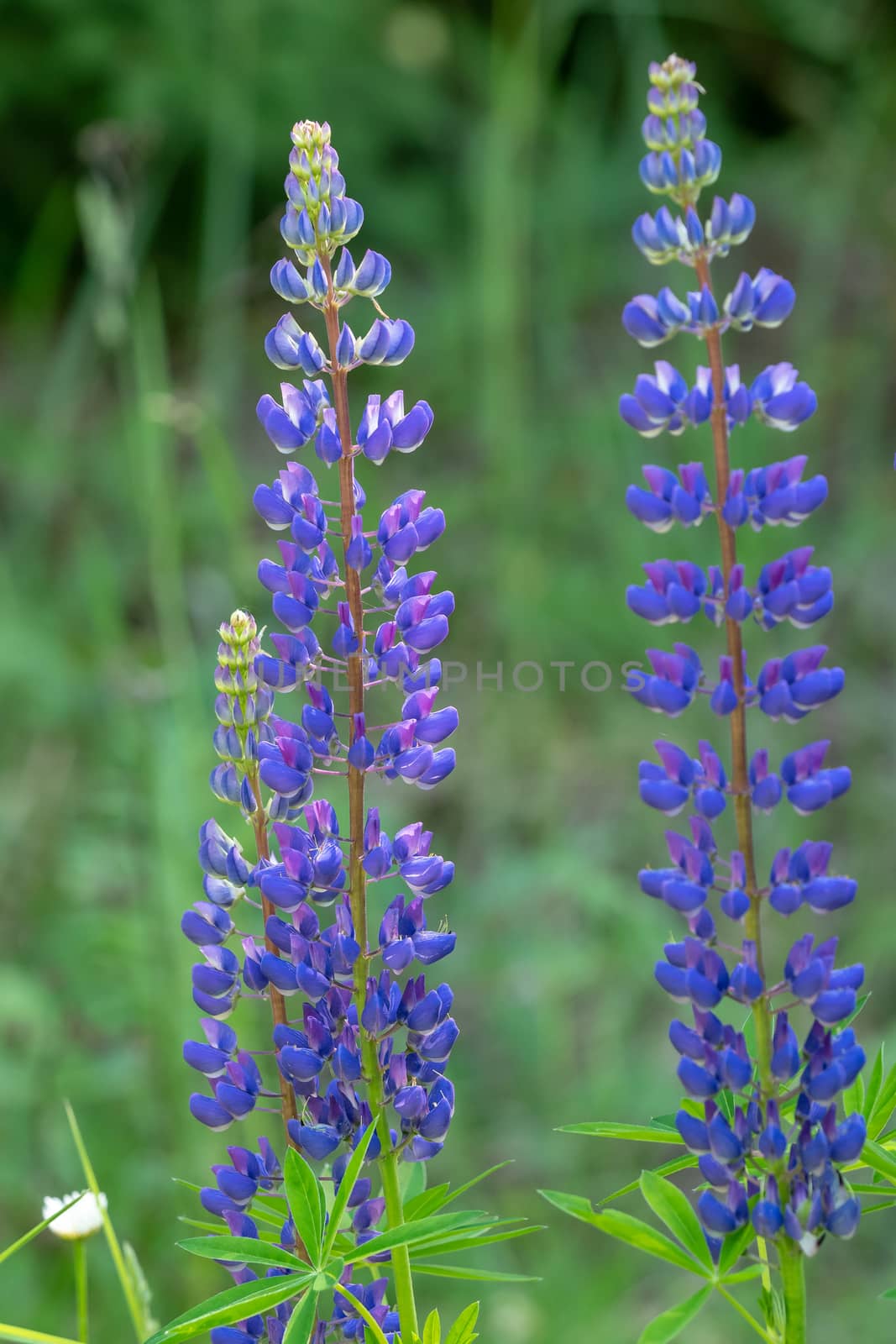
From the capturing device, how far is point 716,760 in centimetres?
84

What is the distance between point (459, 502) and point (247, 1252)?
3623mm

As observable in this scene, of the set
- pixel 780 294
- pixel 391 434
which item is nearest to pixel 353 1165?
pixel 391 434

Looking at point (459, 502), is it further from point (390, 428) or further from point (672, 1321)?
point (672, 1321)

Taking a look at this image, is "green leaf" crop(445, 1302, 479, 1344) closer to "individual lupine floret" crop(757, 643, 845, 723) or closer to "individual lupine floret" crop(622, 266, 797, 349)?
"individual lupine floret" crop(757, 643, 845, 723)

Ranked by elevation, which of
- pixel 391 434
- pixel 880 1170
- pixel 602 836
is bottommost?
pixel 602 836

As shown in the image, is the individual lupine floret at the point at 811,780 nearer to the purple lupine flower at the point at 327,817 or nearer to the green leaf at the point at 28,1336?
the purple lupine flower at the point at 327,817

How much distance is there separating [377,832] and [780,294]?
0.41 metres

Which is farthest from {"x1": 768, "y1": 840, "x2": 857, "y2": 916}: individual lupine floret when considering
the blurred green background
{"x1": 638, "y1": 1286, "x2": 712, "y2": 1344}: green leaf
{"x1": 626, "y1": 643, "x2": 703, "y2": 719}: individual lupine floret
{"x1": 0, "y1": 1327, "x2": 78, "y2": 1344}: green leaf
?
the blurred green background

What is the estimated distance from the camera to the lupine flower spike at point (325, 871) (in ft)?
2.73

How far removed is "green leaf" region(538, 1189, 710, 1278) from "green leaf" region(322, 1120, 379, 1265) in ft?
0.34

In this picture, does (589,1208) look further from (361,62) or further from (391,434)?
(361,62)

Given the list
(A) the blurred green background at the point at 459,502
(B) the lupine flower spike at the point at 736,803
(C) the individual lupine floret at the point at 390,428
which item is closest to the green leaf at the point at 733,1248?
(B) the lupine flower spike at the point at 736,803

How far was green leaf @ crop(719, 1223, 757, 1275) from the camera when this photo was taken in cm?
80

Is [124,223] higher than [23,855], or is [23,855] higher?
[124,223]
